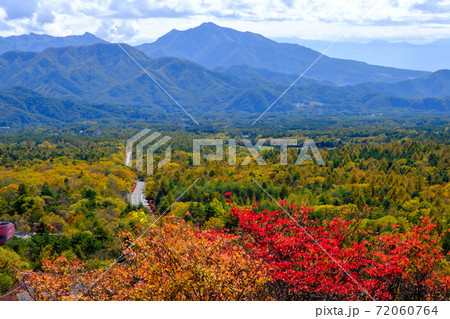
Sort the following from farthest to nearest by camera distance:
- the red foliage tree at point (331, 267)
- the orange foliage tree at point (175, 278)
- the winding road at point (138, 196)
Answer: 1. the winding road at point (138, 196)
2. the red foliage tree at point (331, 267)
3. the orange foliage tree at point (175, 278)

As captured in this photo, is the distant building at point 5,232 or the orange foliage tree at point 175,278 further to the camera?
the distant building at point 5,232

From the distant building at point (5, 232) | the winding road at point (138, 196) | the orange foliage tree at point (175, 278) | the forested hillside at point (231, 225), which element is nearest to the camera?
the orange foliage tree at point (175, 278)

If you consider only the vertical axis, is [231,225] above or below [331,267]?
below

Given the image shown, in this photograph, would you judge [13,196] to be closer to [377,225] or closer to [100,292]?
[377,225]

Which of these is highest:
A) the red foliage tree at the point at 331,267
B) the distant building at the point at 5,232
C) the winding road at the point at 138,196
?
the red foliage tree at the point at 331,267

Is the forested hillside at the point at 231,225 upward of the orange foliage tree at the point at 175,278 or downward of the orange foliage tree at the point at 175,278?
downward

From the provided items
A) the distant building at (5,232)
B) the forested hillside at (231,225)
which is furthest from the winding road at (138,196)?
the distant building at (5,232)

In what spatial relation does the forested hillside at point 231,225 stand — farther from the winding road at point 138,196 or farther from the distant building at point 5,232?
the distant building at point 5,232

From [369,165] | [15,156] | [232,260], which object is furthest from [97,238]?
[15,156]

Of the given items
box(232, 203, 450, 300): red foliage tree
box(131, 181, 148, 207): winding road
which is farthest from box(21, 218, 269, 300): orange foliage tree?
box(131, 181, 148, 207): winding road

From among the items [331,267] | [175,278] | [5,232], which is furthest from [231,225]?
[175,278]

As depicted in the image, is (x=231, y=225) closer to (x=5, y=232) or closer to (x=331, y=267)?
(x=331, y=267)

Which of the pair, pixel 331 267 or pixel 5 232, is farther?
pixel 5 232

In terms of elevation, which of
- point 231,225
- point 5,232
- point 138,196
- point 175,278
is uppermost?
point 175,278
